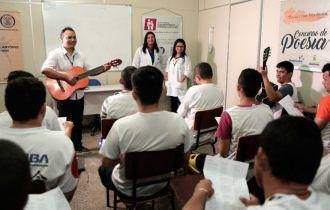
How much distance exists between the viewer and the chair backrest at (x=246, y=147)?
71.6 inches

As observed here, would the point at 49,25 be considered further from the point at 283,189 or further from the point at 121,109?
the point at 283,189

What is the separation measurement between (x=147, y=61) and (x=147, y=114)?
125 inches

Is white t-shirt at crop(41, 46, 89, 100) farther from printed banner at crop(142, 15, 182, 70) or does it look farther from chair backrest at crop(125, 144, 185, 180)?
chair backrest at crop(125, 144, 185, 180)

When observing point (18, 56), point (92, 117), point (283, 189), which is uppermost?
point (18, 56)

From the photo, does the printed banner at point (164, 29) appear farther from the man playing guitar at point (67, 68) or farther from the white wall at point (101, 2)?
the man playing guitar at point (67, 68)

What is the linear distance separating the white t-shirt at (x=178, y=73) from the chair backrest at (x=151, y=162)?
306 centimetres

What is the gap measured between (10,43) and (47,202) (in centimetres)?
391

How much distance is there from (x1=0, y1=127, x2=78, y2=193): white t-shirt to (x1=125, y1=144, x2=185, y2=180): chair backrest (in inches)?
13.2

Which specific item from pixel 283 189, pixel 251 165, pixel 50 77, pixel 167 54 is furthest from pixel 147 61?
pixel 283 189

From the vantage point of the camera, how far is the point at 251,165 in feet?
6.45

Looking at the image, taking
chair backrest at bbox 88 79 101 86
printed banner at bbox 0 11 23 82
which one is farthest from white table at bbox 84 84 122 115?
printed banner at bbox 0 11 23 82

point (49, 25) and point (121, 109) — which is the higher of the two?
point (49, 25)

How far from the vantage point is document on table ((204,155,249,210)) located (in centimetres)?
109

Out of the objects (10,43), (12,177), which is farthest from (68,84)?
(12,177)
